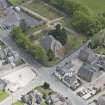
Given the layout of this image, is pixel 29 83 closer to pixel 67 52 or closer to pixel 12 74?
pixel 12 74

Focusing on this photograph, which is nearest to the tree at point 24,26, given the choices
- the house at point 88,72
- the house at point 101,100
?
the house at point 88,72

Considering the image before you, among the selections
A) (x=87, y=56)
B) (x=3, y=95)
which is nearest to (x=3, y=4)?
(x=87, y=56)

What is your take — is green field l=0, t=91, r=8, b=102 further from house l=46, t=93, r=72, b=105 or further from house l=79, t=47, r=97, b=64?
house l=79, t=47, r=97, b=64

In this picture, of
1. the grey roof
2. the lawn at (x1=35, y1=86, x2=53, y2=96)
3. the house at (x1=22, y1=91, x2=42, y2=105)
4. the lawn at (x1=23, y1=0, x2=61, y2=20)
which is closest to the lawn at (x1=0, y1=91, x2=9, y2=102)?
the house at (x1=22, y1=91, x2=42, y2=105)

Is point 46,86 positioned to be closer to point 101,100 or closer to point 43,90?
point 43,90

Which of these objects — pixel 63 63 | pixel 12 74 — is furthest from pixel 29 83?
pixel 63 63

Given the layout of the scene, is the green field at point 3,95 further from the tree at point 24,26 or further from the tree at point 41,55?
the tree at point 24,26
